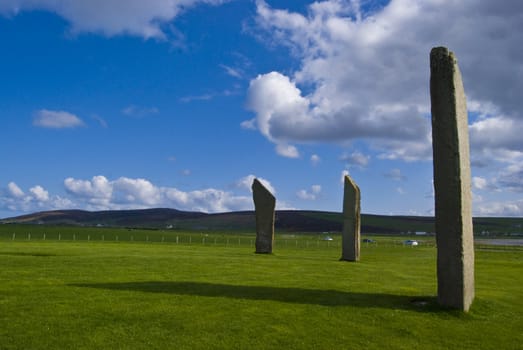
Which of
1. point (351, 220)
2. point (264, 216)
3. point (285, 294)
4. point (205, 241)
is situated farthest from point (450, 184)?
point (205, 241)

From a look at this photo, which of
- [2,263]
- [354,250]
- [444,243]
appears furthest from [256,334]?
[354,250]

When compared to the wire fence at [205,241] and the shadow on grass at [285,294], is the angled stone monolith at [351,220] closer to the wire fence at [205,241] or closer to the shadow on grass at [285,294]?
the shadow on grass at [285,294]

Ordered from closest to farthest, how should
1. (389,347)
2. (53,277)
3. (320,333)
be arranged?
(389,347) → (320,333) → (53,277)

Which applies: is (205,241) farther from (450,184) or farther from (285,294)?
(450,184)

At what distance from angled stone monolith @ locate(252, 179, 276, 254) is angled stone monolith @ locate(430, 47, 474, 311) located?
64.8ft

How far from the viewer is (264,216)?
32.6 metres

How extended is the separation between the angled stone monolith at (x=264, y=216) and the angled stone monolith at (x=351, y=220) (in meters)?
5.76

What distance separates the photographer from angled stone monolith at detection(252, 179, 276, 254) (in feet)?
106

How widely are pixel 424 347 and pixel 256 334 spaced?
3.52m

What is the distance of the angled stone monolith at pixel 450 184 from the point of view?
41.1ft

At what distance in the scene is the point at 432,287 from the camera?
1708 centimetres

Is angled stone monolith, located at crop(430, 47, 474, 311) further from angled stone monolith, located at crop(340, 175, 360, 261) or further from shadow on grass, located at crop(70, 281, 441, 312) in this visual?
angled stone monolith, located at crop(340, 175, 360, 261)

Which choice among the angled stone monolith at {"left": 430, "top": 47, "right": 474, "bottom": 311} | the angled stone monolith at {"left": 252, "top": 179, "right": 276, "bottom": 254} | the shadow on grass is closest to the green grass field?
the shadow on grass

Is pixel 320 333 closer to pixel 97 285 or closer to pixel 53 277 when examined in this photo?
pixel 97 285
